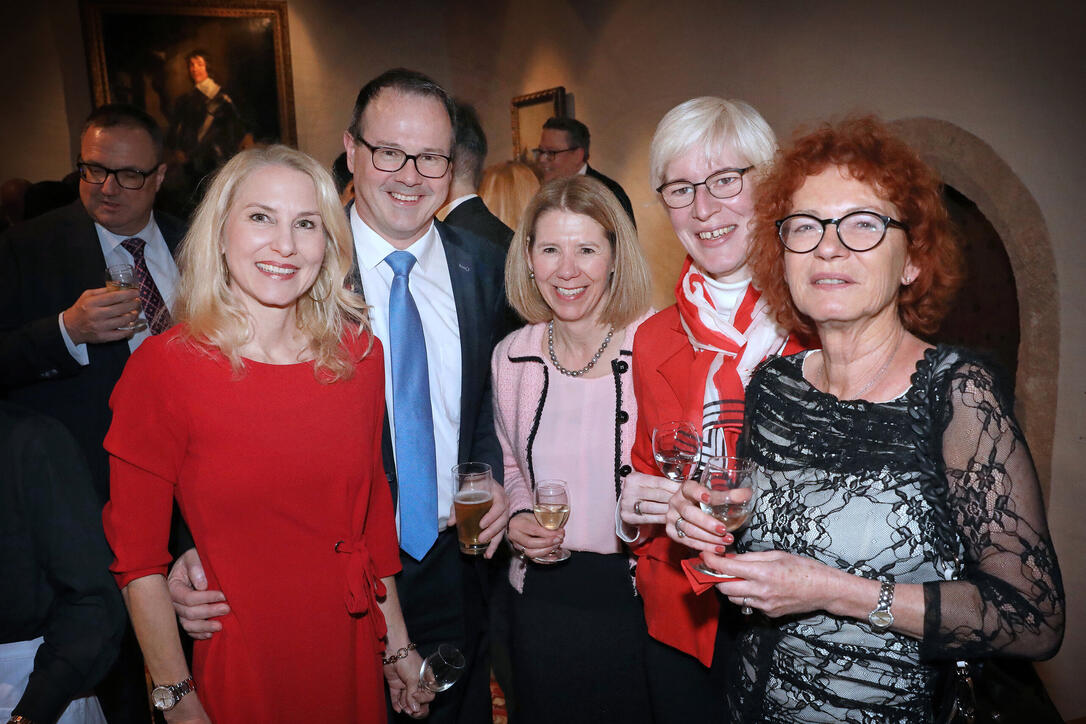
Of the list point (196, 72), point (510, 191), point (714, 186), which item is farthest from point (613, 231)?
point (196, 72)

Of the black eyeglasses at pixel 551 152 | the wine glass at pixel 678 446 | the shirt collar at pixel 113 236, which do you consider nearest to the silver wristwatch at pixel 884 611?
the wine glass at pixel 678 446

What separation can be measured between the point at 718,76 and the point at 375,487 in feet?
13.5

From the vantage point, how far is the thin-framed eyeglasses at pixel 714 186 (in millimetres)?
2113

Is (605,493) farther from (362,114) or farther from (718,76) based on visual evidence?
(718,76)

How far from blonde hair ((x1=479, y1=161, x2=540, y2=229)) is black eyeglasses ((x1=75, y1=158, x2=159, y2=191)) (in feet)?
6.14

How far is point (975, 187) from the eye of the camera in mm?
3480

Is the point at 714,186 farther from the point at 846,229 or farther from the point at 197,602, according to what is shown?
the point at 197,602

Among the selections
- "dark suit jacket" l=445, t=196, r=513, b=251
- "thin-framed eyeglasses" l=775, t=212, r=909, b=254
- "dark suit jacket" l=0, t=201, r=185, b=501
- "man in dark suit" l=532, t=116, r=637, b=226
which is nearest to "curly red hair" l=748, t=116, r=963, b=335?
"thin-framed eyeglasses" l=775, t=212, r=909, b=254

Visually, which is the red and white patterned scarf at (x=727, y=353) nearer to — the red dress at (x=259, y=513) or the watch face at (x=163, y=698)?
the red dress at (x=259, y=513)

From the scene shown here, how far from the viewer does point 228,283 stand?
1873mm

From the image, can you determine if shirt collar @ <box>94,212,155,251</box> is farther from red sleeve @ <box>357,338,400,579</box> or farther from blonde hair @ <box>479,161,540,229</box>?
blonde hair @ <box>479,161,540,229</box>

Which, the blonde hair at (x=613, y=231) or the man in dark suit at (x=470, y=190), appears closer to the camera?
the blonde hair at (x=613, y=231)

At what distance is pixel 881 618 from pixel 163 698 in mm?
1505

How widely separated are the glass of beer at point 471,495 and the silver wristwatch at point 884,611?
980 mm
